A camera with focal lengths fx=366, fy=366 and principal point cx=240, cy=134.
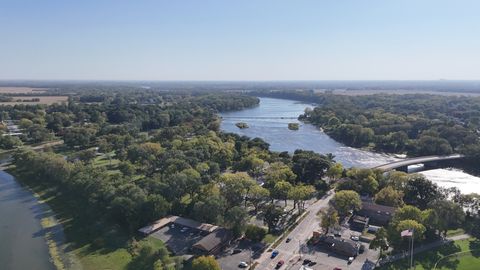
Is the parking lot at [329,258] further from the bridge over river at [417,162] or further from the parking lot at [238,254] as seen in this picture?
the bridge over river at [417,162]

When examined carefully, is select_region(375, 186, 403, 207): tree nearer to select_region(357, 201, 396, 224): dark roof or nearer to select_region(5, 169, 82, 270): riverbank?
select_region(357, 201, 396, 224): dark roof

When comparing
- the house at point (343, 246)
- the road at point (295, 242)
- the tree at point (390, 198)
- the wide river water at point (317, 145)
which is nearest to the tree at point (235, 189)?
the road at point (295, 242)

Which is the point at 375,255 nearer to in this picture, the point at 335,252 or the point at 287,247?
the point at 335,252

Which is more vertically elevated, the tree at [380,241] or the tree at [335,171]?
the tree at [335,171]

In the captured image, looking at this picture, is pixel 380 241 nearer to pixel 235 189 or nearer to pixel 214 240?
pixel 214 240

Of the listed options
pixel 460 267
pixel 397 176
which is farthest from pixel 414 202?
pixel 460 267

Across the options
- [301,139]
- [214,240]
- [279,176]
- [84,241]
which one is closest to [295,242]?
[214,240]
